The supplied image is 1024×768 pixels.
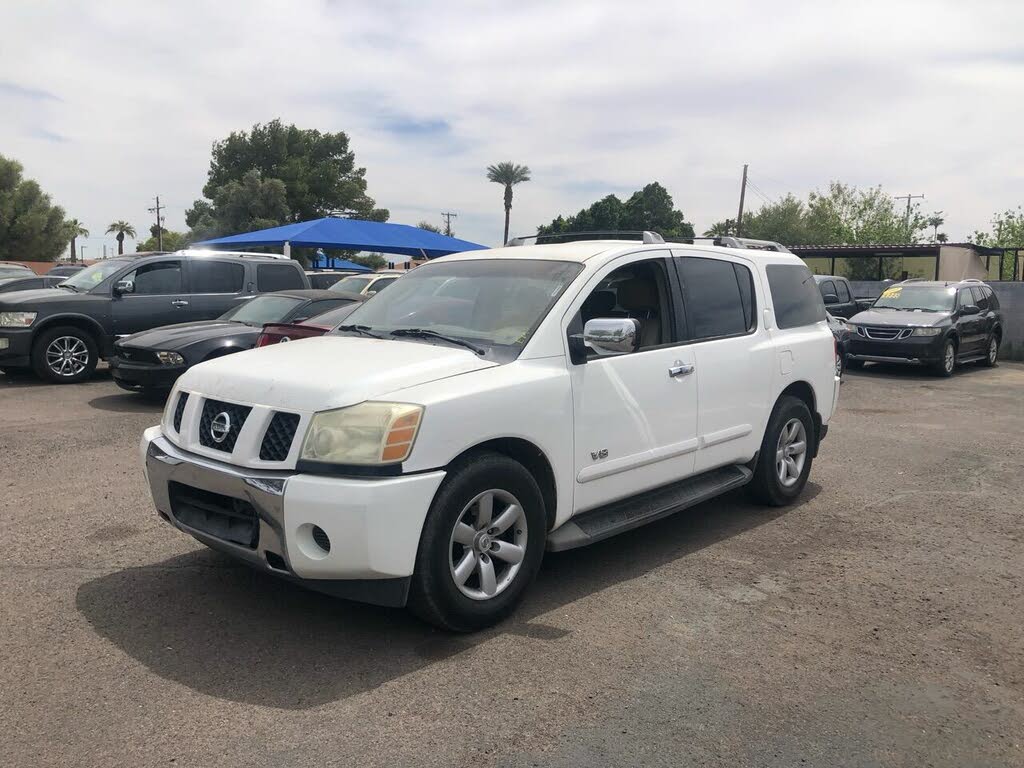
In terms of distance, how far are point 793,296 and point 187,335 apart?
657 cm

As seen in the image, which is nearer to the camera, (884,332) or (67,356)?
(67,356)

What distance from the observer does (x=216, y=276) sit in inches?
475

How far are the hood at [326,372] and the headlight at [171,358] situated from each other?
5314mm

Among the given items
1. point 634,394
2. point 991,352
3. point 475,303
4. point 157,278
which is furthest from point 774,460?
point 991,352

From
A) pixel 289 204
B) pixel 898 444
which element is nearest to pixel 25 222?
pixel 289 204

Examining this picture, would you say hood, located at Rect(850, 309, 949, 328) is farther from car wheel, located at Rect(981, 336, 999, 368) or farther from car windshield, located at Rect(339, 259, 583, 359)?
car windshield, located at Rect(339, 259, 583, 359)

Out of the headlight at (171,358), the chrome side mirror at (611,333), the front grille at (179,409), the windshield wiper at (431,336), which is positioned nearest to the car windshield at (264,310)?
the headlight at (171,358)

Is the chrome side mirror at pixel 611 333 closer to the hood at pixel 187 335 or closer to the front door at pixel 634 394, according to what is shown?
the front door at pixel 634 394

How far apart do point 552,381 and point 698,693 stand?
1.53 meters

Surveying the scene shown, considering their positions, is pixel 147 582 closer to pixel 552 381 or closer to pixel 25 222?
pixel 552 381

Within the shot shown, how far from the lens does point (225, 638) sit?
12.2ft

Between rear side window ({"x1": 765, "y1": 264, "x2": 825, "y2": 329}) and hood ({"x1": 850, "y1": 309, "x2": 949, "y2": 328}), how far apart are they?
30.9 feet

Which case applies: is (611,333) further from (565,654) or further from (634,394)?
(565,654)

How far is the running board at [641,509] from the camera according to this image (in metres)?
4.25
